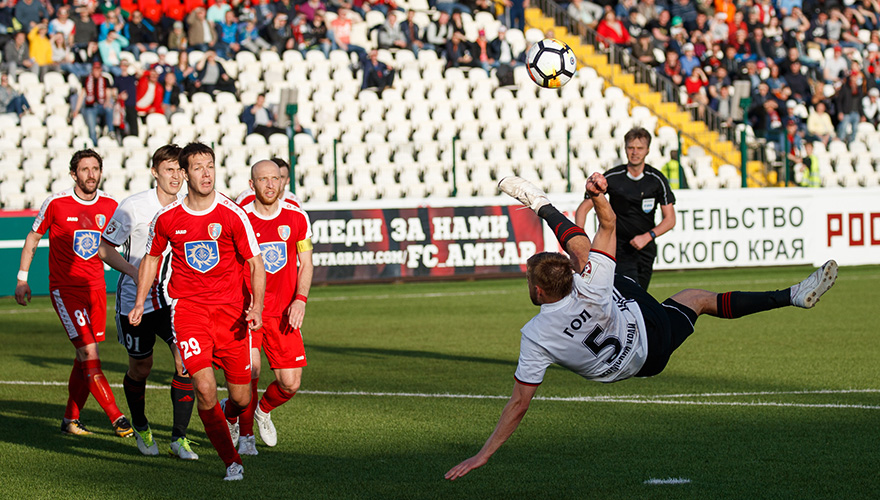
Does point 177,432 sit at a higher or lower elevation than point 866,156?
lower

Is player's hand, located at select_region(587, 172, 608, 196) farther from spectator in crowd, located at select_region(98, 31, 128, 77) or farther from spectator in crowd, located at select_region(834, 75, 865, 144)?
spectator in crowd, located at select_region(834, 75, 865, 144)

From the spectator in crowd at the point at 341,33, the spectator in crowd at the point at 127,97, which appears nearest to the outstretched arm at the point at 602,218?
the spectator in crowd at the point at 127,97

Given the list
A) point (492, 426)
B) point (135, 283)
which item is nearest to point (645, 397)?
point (492, 426)

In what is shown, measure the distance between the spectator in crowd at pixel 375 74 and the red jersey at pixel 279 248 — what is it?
17.2 m

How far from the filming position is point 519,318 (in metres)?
15.1

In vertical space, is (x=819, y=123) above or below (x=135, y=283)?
above

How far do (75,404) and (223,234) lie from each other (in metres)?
2.43

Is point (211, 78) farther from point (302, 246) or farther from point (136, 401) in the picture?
point (136, 401)

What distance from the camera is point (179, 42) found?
81.9 ft

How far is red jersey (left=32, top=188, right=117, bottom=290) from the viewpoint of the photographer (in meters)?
8.38

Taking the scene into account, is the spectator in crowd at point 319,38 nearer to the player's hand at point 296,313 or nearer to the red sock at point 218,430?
the player's hand at point 296,313

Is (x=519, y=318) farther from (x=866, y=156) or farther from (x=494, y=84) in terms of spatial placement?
(x=866, y=156)

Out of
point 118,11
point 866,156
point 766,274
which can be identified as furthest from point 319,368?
point 866,156

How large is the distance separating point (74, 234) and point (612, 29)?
21426 mm
